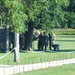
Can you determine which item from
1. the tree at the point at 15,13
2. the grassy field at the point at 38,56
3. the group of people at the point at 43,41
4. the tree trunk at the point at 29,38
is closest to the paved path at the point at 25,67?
the grassy field at the point at 38,56

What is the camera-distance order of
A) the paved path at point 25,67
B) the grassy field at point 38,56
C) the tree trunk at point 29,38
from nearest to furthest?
1. the paved path at point 25,67
2. the grassy field at point 38,56
3. the tree trunk at point 29,38

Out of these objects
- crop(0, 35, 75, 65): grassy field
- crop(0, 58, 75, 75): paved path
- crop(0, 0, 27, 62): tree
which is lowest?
crop(0, 35, 75, 65): grassy field

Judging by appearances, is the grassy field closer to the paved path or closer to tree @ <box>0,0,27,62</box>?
the paved path

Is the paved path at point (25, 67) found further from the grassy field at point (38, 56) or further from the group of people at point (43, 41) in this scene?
the group of people at point (43, 41)

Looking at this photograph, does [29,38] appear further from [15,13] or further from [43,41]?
[15,13]

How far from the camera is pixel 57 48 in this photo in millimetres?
32781

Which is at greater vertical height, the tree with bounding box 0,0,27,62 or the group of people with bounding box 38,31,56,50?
the tree with bounding box 0,0,27,62

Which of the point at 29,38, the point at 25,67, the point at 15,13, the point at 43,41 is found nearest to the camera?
the point at 15,13

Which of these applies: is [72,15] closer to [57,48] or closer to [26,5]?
[57,48]

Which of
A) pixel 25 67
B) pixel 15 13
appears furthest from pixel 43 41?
pixel 15 13

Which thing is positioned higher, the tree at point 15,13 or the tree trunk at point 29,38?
the tree at point 15,13

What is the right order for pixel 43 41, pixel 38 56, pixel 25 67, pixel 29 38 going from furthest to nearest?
pixel 43 41
pixel 29 38
pixel 38 56
pixel 25 67

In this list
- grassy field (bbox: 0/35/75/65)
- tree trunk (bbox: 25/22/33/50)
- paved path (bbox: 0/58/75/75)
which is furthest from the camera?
tree trunk (bbox: 25/22/33/50)

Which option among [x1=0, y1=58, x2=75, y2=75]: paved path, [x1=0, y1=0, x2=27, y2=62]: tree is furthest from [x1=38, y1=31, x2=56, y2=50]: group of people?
[x1=0, y1=0, x2=27, y2=62]: tree
